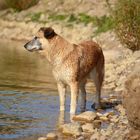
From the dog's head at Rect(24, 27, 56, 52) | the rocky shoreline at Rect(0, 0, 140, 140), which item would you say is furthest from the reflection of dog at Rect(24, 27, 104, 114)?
the rocky shoreline at Rect(0, 0, 140, 140)

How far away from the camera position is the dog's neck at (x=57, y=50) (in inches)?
544

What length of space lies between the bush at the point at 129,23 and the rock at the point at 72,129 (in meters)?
11.5

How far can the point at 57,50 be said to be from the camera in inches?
545

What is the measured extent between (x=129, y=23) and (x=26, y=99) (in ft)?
28.9

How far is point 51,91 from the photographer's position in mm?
17172

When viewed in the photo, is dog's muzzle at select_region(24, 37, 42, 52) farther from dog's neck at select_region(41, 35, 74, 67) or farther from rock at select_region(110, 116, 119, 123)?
rock at select_region(110, 116, 119, 123)

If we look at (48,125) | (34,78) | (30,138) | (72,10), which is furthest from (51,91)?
(72,10)

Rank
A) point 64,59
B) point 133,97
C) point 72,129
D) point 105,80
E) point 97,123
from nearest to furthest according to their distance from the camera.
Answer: point 133,97 → point 72,129 → point 97,123 → point 64,59 → point 105,80

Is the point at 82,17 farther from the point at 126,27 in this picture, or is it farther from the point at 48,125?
the point at 48,125

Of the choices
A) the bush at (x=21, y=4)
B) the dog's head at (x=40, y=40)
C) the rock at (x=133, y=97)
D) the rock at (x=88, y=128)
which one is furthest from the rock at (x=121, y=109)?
Answer: the bush at (x=21, y=4)

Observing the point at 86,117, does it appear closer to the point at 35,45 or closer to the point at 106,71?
the point at 35,45

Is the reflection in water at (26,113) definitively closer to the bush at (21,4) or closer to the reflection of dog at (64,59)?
the reflection of dog at (64,59)

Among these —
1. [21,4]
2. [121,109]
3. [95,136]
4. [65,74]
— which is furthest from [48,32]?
[21,4]

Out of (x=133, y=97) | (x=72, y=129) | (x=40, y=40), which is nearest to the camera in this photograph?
(x=133, y=97)
